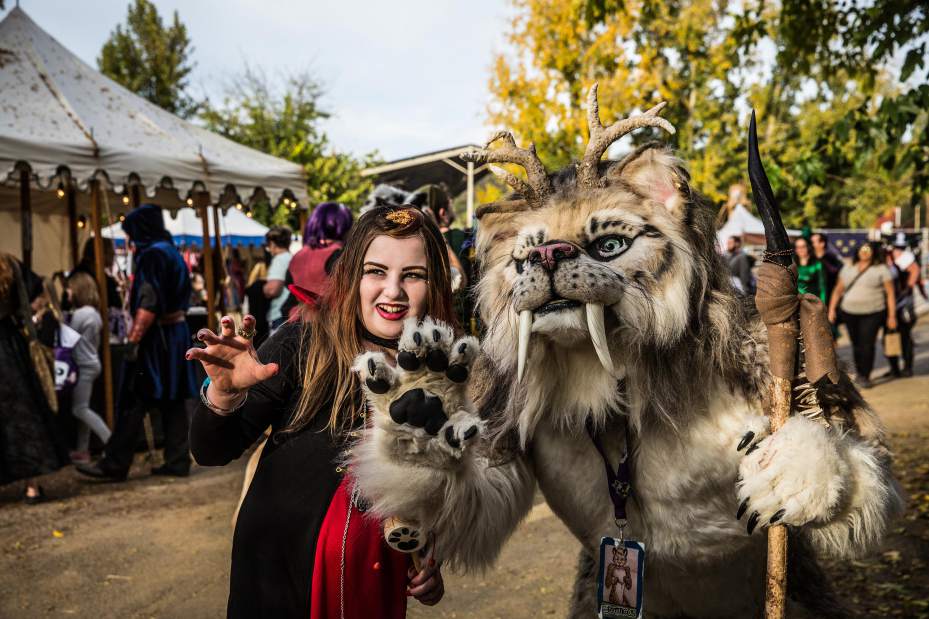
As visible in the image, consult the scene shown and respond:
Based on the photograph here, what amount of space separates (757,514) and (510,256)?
0.92m

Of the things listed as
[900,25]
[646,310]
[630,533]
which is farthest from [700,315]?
[900,25]

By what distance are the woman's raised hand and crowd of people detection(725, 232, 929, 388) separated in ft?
22.9

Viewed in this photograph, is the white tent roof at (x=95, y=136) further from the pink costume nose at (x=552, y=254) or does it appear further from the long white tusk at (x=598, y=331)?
the long white tusk at (x=598, y=331)

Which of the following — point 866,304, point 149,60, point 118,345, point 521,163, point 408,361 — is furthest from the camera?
point 149,60

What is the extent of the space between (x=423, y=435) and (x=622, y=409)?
2.06 ft

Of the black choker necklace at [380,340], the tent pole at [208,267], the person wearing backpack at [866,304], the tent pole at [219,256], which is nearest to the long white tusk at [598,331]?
the black choker necklace at [380,340]

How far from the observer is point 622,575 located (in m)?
1.92

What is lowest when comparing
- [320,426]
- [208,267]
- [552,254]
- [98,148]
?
[320,426]

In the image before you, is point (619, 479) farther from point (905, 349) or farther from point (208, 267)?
point (905, 349)

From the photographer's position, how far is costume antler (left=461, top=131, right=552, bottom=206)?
1966mm

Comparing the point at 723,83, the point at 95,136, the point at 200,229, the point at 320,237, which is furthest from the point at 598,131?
the point at 723,83

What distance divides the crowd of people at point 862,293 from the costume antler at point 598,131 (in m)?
6.30

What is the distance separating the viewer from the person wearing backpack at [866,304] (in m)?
8.02

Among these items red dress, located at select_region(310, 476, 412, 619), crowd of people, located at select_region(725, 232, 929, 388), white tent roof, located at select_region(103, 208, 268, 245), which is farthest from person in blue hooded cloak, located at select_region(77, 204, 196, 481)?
white tent roof, located at select_region(103, 208, 268, 245)
